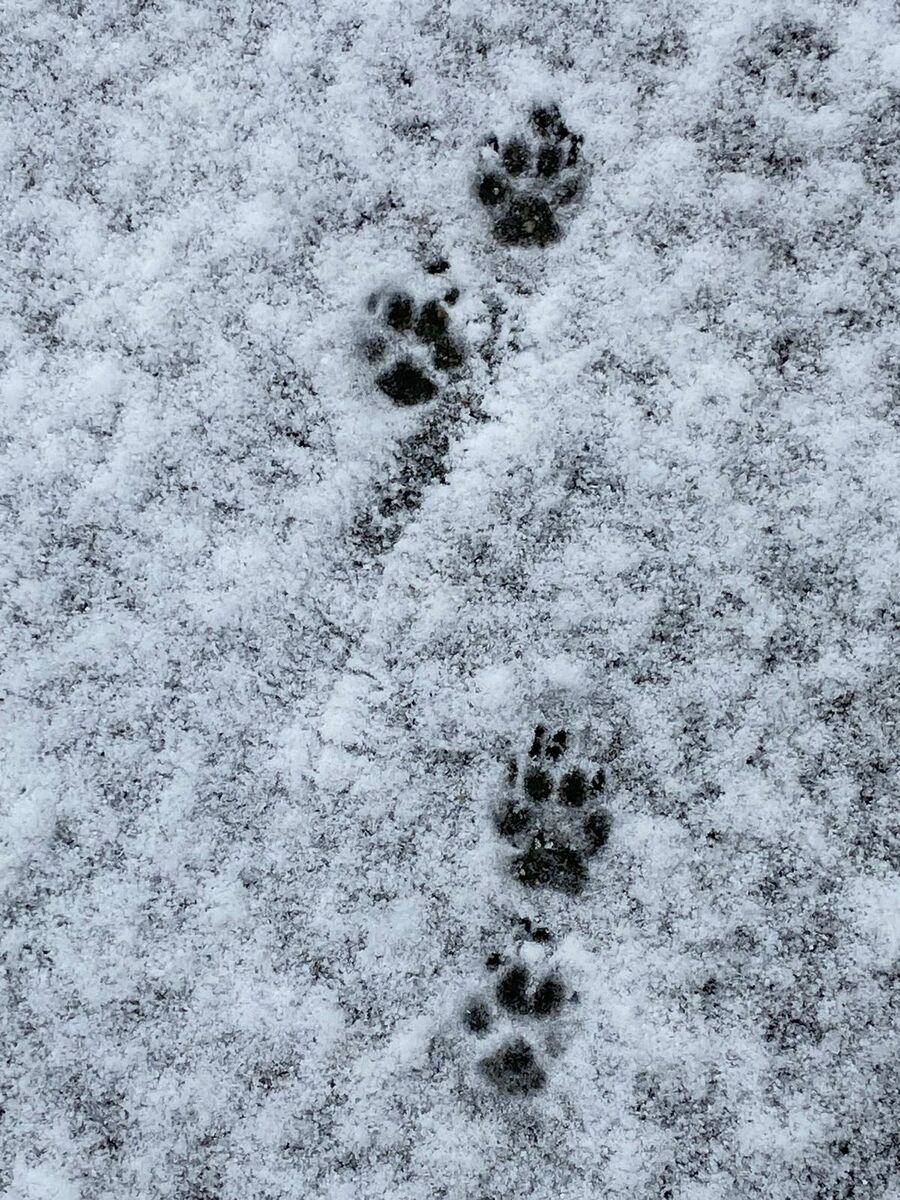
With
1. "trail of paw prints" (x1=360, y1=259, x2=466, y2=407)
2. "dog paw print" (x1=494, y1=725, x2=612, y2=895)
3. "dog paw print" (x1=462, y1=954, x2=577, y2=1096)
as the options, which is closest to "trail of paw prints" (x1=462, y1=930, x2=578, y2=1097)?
"dog paw print" (x1=462, y1=954, x2=577, y2=1096)

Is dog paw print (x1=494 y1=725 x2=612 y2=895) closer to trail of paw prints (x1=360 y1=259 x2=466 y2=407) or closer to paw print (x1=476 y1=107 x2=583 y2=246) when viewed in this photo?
trail of paw prints (x1=360 y1=259 x2=466 y2=407)

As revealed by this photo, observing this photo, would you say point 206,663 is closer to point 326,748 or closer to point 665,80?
point 326,748

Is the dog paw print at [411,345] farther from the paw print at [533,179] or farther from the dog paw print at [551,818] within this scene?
the dog paw print at [551,818]

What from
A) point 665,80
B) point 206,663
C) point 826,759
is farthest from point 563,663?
point 665,80

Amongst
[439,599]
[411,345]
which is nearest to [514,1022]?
[439,599]

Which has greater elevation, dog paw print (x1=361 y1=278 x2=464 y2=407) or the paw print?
the paw print

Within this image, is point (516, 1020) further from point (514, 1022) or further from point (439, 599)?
point (439, 599)

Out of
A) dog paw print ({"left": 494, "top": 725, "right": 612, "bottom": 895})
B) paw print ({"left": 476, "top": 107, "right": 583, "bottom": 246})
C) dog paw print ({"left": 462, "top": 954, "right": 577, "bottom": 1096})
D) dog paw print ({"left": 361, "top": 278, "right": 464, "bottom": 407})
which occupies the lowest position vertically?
dog paw print ({"left": 462, "top": 954, "right": 577, "bottom": 1096})
